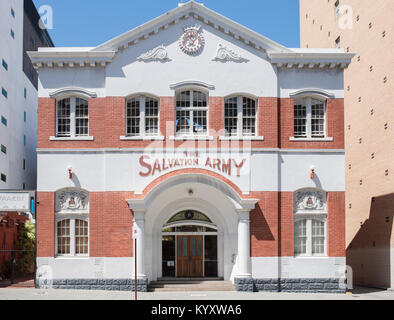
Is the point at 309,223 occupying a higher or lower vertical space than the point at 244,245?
higher

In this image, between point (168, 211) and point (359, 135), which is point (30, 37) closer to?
point (168, 211)

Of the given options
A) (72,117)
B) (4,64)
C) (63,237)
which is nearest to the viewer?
(63,237)

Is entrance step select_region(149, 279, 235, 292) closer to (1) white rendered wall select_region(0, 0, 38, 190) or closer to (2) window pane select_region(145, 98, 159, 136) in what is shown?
(2) window pane select_region(145, 98, 159, 136)

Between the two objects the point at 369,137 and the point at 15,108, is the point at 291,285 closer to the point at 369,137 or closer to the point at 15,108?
the point at 369,137

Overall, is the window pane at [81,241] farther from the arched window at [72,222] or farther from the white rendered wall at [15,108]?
the white rendered wall at [15,108]

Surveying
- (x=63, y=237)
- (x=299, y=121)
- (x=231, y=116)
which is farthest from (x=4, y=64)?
(x=299, y=121)

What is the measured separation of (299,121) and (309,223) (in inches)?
184

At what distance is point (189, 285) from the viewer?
72.9 ft

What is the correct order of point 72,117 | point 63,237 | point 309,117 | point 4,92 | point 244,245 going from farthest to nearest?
point 4,92
point 309,117
point 72,117
point 63,237
point 244,245

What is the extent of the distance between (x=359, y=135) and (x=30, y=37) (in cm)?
2843

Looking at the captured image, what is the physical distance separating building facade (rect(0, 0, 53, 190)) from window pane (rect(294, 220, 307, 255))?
832 inches

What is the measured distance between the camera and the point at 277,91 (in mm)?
22750

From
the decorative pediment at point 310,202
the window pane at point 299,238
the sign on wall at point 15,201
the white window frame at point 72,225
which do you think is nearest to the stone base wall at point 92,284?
the white window frame at point 72,225

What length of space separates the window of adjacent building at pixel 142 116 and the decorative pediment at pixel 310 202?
7.06m
